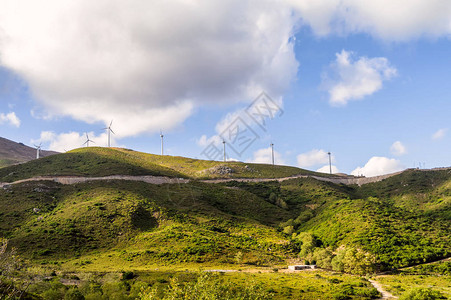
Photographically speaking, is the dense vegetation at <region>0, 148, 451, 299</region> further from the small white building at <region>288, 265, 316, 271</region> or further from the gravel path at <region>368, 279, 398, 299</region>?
the small white building at <region>288, 265, 316, 271</region>

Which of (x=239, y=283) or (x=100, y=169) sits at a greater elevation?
(x=100, y=169)

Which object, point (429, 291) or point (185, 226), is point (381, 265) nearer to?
point (429, 291)

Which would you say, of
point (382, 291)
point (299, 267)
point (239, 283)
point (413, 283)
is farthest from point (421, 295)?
point (299, 267)

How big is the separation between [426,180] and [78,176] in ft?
454

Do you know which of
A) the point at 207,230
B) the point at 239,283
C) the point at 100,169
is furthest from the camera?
the point at 100,169

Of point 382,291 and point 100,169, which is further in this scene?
point 100,169

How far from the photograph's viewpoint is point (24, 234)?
77875mm

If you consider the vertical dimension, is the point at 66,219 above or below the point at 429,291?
above

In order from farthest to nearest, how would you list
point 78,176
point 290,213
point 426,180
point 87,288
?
point 426,180 → point 78,176 → point 290,213 → point 87,288

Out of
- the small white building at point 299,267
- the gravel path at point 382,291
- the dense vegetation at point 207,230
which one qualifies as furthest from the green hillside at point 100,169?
the gravel path at point 382,291

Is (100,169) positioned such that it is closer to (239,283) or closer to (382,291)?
(239,283)

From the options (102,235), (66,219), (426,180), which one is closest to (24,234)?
(66,219)

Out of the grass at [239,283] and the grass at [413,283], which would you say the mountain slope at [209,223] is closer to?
the grass at [413,283]

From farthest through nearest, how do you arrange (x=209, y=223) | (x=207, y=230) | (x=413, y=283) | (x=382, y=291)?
(x=209, y=223), (x=207, y=230), (x=413, y=283), (x=382, y=291)
